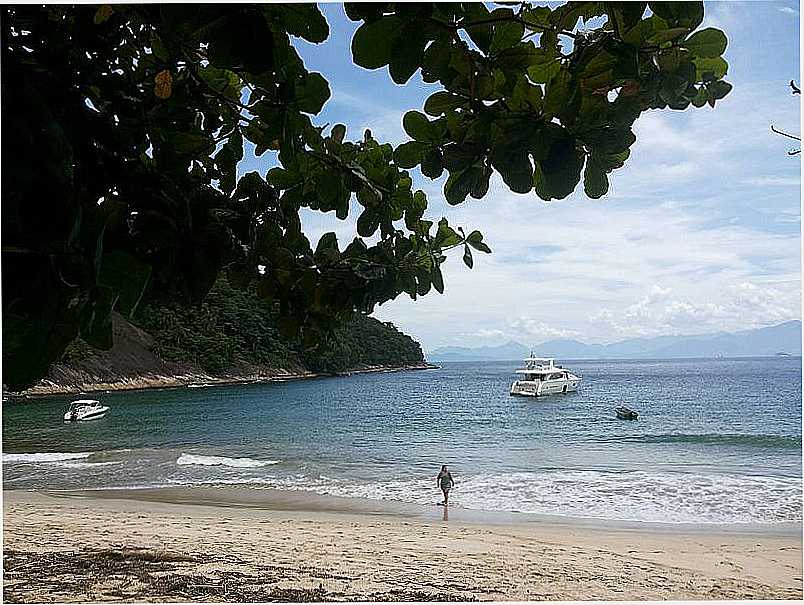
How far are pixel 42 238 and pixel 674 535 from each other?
5.25m

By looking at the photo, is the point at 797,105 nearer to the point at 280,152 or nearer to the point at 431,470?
the point at 280,152

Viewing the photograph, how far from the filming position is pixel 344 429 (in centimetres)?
1264

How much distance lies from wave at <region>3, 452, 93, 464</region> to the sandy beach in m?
3.12

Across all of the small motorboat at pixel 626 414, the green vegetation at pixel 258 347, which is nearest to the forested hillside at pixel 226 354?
the green vegetation at pixel 258 347

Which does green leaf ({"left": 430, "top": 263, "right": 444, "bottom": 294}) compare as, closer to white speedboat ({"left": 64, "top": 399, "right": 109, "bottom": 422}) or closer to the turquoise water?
the turquoise water

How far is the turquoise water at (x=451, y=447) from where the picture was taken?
22.3 ft

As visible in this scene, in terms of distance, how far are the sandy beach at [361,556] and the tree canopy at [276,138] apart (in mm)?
1756

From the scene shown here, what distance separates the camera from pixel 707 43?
46 cm

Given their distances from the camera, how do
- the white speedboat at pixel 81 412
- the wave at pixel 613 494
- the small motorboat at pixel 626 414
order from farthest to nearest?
1. the small motorboat at pixel 626 414
2. the white speedboat at pixel 81 412
3. the wave at pixel 613 494

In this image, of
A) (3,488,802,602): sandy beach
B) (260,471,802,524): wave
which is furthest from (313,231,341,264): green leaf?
(260,471,802,524): wave

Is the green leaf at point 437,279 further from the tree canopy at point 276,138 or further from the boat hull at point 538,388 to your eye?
the boat hull at point 538,388

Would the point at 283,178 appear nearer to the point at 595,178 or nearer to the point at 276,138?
the point at 276,138

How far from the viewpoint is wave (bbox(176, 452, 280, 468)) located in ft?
29.2

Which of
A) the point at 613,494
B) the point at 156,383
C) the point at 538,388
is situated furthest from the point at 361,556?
the point at 538,388
